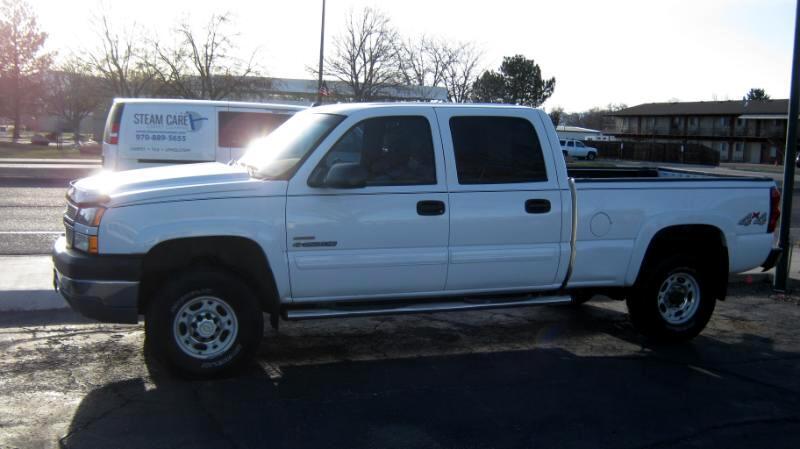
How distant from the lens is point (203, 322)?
5328 mm

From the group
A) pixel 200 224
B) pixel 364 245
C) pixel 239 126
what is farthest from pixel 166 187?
pixel 239 126

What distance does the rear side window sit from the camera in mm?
5918

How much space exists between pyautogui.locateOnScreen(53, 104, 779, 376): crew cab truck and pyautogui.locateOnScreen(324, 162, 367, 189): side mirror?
0.01 m

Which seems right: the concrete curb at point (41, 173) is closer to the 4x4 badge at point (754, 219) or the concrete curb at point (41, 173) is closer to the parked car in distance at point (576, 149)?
the 4x4 badge at point (754, 219)

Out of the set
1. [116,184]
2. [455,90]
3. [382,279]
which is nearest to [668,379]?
[382,279]

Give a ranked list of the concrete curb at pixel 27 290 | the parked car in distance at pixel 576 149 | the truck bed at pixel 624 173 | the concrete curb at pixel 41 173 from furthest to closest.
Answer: the parked car in distance at pixel 576 149, the concrete curb at pixel 41 173, the truck bed at pixel 624 173, the concrete curb at pixel 27 290

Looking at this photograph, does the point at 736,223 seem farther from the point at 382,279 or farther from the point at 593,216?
the point at 382,279

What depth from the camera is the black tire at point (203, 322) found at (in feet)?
17.0

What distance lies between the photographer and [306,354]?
6.11 metres

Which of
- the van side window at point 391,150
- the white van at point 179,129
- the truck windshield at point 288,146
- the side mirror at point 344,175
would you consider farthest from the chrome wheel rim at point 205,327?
the white van at point 179,129

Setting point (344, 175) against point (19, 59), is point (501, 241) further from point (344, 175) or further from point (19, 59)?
point (19, 59)

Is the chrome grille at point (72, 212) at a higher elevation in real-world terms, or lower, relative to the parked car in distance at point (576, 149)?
lower

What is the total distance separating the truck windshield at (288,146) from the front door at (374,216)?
0.13 metres

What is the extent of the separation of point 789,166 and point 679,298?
134 inches
